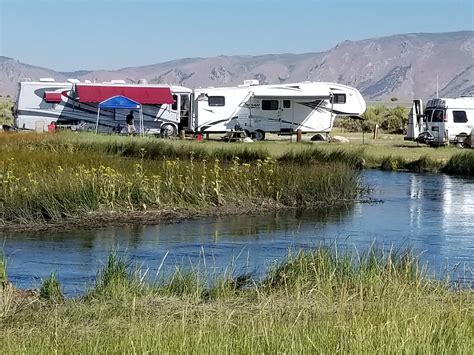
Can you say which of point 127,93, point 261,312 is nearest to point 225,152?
point 127,93

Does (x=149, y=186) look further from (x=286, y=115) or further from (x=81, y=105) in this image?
(x=286, y=115)

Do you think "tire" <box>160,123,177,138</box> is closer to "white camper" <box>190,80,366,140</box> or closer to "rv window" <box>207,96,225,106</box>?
"white camper" <box>190,80,366,140</box>

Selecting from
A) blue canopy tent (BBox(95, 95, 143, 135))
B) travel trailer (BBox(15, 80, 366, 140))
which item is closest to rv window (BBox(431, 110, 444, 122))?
travel trailer (BBox(15, 80, 366, 140))

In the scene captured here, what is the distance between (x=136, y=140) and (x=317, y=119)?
14319 mm

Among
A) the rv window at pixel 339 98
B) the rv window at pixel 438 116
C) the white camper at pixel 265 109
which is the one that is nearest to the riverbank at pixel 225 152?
the rv window at pixel 438 116

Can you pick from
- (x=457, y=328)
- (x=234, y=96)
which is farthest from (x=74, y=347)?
(x=234, y=96)

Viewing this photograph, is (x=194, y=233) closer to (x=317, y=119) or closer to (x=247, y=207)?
(x=247, y=207)

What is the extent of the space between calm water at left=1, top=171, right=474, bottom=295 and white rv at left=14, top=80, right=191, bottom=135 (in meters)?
20.2

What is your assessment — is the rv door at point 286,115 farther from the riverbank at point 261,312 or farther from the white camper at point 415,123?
the riverbank at point 261,312

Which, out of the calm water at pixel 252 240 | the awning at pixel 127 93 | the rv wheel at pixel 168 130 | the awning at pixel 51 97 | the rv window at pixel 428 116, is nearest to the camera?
the calm water at pixel 252 240

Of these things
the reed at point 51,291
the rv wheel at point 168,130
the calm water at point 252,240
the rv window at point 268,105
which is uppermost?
the rv window at point 268,105

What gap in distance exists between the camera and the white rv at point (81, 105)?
134 ft

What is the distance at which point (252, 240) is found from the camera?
17.1 m

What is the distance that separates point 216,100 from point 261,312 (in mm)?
33853
